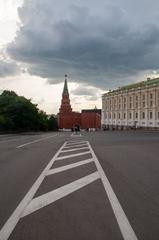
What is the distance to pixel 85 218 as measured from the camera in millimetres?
6867

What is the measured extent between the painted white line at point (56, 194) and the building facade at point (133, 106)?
13684 cm

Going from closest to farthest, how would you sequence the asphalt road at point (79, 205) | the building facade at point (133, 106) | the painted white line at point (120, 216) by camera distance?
the painted white line at point (120, 216), the asphalt road at point (79, 205), the building facade at point (133, 106)

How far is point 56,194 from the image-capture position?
9039 mm

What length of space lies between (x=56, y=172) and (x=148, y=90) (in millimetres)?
148316

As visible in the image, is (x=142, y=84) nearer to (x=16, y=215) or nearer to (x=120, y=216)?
(x=120, y=216)

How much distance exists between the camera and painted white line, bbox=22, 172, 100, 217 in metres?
7.70

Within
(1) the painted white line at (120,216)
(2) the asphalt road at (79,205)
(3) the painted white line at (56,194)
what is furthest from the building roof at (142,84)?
(1) the painted white line at (120,216)

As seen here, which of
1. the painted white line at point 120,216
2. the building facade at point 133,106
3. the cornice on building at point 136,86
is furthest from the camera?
the cornice on building at point 136,86

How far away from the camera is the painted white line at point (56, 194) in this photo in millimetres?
7699

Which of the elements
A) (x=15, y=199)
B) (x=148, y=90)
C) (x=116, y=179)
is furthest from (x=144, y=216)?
(x=148, y=90)

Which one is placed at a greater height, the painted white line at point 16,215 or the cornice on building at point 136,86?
the cornice on building at point 136,86

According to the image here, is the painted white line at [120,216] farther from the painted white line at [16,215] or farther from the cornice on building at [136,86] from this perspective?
the cornice on building at [136,86]

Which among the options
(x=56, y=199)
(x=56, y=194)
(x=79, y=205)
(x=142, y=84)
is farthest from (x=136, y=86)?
(x=79, y=205)

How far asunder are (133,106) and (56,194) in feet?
530
